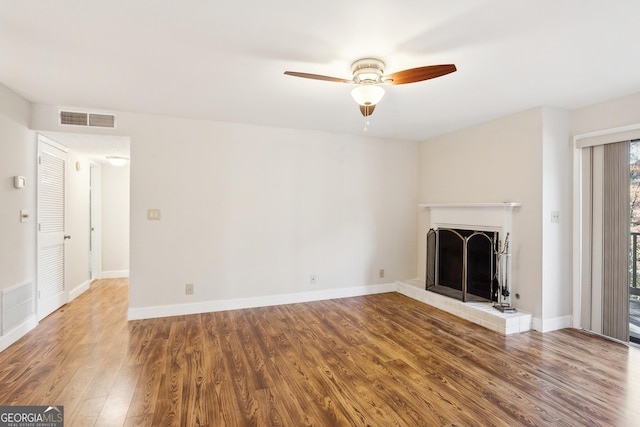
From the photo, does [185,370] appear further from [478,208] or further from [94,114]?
[478,208]

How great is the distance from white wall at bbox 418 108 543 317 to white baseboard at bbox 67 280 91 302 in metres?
5.70

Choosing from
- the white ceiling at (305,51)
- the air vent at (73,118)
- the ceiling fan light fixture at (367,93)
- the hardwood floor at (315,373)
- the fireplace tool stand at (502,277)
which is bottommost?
the hardwood floor at (315,373)

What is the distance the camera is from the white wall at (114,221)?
232 inches

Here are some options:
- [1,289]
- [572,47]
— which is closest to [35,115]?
[1,289]

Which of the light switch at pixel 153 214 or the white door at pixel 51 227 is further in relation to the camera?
the light switch at pixel 153 214

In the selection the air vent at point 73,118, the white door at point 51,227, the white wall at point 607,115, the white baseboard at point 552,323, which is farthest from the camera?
the white door at point 51,227

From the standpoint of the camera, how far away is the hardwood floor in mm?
1970

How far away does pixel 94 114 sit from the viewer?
354cm

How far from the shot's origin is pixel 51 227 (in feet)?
12.7

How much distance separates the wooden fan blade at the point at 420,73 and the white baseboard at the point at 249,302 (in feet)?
10.3

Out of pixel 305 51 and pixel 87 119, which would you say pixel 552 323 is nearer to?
pixel 305 51

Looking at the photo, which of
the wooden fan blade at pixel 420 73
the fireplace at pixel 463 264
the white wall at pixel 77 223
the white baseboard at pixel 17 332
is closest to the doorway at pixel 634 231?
the fireplace at pixel 463 264

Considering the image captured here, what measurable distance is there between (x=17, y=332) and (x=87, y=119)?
2.34 meters

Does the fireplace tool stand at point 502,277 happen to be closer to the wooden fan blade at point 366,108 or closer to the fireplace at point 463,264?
the fireplace at point 463,264
